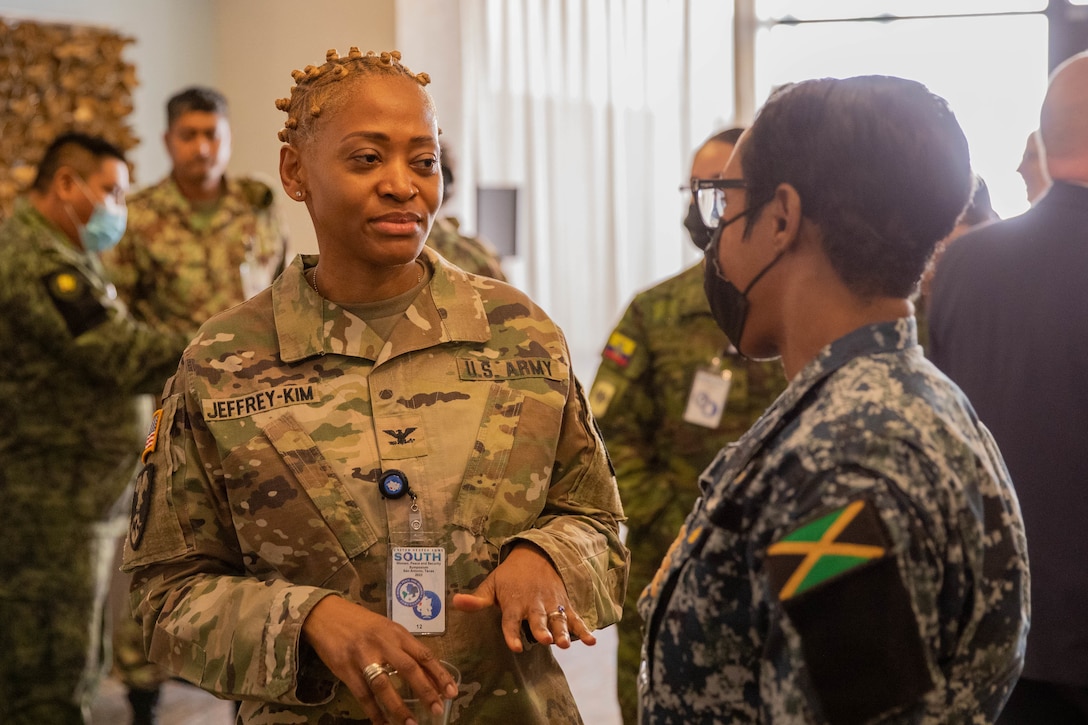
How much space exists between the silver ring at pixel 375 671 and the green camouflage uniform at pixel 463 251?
8.48 ft

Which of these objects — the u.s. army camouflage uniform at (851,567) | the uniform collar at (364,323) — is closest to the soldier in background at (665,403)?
the uniform collar at (364,323)

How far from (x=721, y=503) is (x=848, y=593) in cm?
18

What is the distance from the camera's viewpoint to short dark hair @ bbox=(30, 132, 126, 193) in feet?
11.7

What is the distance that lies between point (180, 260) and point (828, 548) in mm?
3679

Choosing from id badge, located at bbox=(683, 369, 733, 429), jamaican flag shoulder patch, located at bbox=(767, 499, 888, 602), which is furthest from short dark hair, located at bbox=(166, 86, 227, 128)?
jamaican flag shoulder patch, located at bbox=(767, 499, 888, 602)

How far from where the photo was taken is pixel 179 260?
424 cm

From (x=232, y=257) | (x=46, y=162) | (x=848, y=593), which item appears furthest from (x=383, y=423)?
(x=232, y=257)

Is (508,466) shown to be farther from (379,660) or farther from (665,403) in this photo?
(665,403)

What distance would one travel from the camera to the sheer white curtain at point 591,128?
562 cm

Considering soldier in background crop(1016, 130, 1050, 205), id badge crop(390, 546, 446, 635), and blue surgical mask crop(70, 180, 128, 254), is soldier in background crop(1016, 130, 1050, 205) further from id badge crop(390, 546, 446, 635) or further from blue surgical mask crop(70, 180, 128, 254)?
blue surgical mask crop(70, 180, 128, 254)

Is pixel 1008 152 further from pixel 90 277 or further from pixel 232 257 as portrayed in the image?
pixel 90 277

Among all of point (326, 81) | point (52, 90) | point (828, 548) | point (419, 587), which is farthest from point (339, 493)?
point (52, 90)

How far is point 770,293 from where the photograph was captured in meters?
1.21

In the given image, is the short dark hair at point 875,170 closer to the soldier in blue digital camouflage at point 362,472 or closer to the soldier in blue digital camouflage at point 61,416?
the soldier in blue digital camouflage at point 362,472
